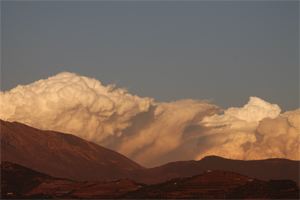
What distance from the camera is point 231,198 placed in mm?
196125

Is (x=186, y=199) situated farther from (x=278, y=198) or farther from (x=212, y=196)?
(x=278, y=198)

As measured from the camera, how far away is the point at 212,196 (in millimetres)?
198875

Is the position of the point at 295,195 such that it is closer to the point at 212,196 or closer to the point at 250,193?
the point at 250,193

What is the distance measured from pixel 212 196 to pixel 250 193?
1501cm

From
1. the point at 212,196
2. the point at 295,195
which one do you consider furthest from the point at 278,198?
the point at 212,196

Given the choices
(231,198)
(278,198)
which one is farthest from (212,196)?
(278,198)

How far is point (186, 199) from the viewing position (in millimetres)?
199375

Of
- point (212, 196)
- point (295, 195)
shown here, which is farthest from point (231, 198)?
point (295, 195)

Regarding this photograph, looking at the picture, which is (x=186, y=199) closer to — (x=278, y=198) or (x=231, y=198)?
(x=231, y=198)

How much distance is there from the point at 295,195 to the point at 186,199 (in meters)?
43.2

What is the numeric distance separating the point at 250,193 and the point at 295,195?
59.0ft

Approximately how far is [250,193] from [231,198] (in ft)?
25.9

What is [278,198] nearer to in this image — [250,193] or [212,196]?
[250,193]

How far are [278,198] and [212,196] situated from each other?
25.6 metres
